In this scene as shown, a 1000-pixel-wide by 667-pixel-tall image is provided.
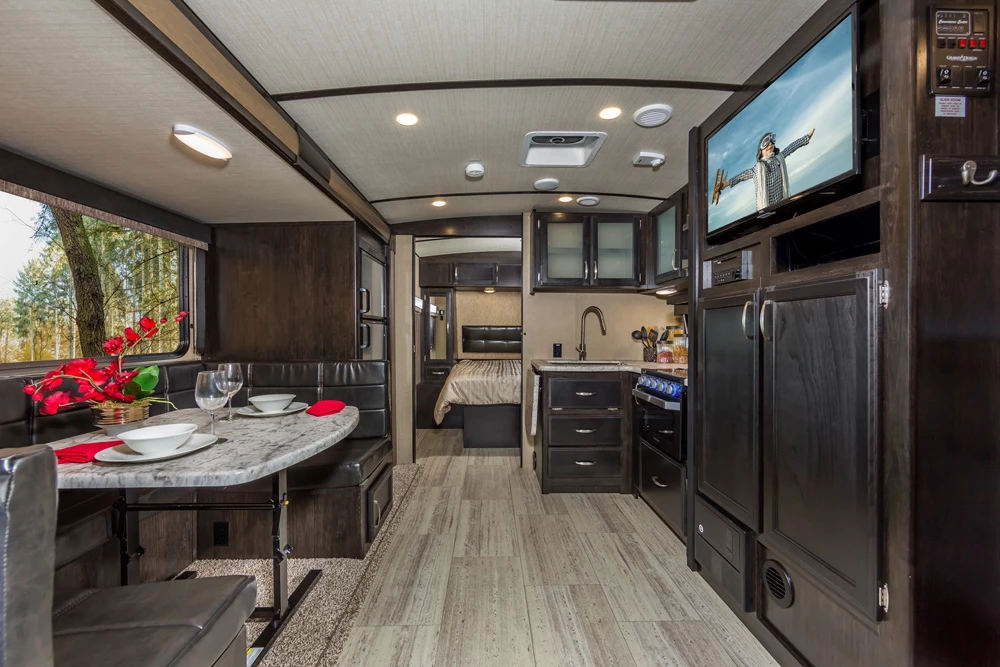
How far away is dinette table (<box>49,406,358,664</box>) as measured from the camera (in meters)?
1.07

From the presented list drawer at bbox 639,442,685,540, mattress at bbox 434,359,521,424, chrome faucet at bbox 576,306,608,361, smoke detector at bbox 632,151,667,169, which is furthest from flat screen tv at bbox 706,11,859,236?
mattress at bbox 434,359,521,424

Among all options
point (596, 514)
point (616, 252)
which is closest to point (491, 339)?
point (616, 252)

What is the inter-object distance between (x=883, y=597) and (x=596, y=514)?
1825 millimetres

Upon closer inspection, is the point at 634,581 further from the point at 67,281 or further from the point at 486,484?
the point at 67,281

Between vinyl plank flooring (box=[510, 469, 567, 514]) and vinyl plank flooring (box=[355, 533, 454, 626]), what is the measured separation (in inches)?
26.1

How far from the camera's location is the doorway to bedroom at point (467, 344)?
4.29m

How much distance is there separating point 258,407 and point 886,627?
2.22 metres

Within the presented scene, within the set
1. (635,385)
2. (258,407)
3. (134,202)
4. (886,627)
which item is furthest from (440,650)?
(134,202)

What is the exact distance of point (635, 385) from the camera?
3090 mm

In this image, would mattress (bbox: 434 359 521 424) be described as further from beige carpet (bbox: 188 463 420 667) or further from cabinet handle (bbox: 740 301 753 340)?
cabinet handle (bbox: 740 301 753 340)

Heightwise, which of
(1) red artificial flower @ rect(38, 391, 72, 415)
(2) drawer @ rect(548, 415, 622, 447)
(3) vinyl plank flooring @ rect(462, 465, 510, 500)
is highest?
(1) red artificial flower @ rect(38, 391, 72, 415)

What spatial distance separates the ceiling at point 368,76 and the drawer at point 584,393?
5.26 feet

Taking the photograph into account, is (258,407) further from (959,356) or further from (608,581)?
(959,356)

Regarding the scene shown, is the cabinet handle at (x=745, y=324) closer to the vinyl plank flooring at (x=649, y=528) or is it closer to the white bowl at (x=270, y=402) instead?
the vinyl plank flooring at (x=649, y=528)
